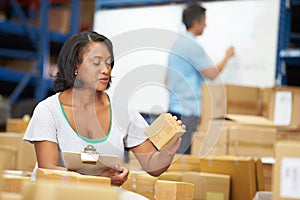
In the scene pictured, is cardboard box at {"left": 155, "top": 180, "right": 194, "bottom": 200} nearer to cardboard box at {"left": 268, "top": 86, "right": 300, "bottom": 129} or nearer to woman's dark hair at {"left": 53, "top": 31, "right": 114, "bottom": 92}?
woman's dark hair at {"left": 53, "top": 31, "right": 114, "bottom": 92}

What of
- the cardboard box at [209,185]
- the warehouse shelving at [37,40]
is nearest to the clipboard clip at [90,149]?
the cardboard box at [209,185]

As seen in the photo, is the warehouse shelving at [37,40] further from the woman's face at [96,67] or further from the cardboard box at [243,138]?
the woman's face at [96,67]

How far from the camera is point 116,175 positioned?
287cm

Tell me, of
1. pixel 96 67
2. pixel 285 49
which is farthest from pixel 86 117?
pixel 285 49

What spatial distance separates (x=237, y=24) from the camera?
20.7ft

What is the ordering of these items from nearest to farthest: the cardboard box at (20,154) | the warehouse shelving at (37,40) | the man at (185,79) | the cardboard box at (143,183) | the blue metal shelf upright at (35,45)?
the man at (185,79), the cardboard box at (143,183), the cardboard box at (20,154), the warehouse shelving at (37,40), the blue metal shelf upright at (35,45)

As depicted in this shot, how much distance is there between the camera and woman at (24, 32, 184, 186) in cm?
296

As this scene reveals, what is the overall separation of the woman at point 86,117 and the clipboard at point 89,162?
A: 72 mm

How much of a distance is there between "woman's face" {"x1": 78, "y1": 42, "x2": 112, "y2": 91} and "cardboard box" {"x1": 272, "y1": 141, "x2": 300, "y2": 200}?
100cm

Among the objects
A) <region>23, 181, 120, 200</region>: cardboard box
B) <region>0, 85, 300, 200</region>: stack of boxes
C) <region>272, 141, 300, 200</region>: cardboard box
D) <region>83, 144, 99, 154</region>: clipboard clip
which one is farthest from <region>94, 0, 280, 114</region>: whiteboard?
<region>23, 181, 120, 200</region>: cardboard box

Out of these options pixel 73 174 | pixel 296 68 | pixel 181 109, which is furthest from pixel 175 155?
pixel 296 68

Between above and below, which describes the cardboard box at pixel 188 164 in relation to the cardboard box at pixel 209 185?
above

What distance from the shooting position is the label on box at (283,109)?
5324 millimetres

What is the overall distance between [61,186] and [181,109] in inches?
56.3
